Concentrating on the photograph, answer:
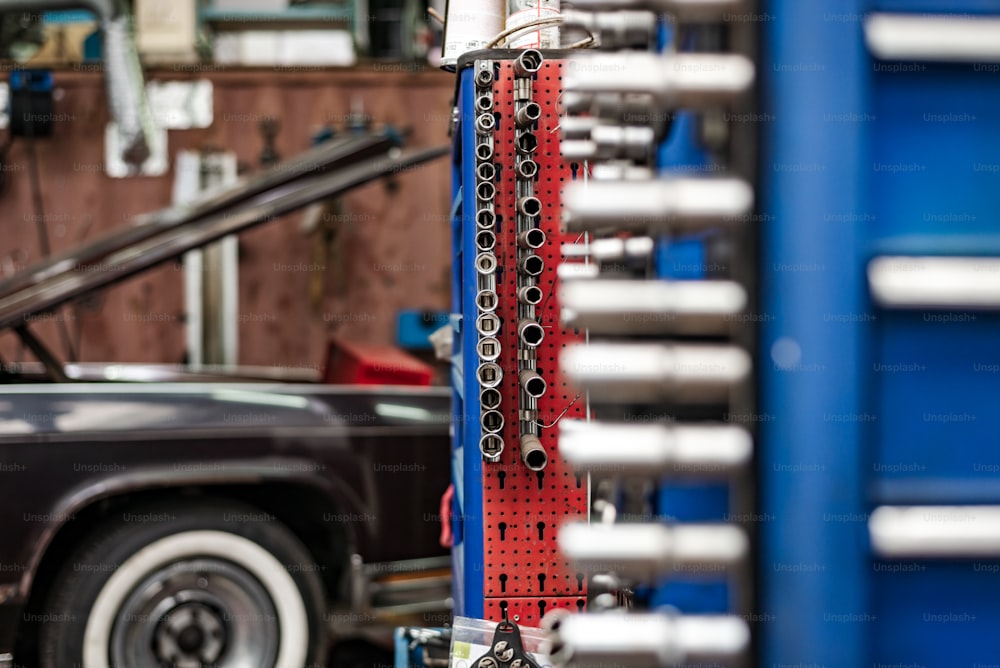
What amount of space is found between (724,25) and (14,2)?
5.19 m

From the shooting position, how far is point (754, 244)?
0.84 m

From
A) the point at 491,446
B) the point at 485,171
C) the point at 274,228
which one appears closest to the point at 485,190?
the point at 485,171

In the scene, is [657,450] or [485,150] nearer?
[657,450]

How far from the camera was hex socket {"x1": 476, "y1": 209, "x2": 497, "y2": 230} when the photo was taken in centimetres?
190

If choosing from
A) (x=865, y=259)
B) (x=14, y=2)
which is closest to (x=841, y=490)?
(x=865, y=259)

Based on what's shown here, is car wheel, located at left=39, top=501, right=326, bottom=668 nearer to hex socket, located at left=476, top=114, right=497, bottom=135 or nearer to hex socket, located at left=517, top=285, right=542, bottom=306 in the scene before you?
hex socket, located at left=517, top=285, right=542, bottom=306

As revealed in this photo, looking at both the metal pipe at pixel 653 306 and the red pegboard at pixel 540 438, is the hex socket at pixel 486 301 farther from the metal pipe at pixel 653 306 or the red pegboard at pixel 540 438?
the metal pipe at pixel 653 306

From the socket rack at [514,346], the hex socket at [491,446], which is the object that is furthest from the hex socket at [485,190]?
the hex socket at [491,446]

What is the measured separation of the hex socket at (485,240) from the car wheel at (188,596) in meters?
1.29

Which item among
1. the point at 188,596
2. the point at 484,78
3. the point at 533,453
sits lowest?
the point at 188,596

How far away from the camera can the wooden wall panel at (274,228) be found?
18.1ft

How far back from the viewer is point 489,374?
189cm

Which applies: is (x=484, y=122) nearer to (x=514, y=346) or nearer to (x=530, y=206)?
(x=530, y=206)

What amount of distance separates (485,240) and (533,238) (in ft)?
0.35
